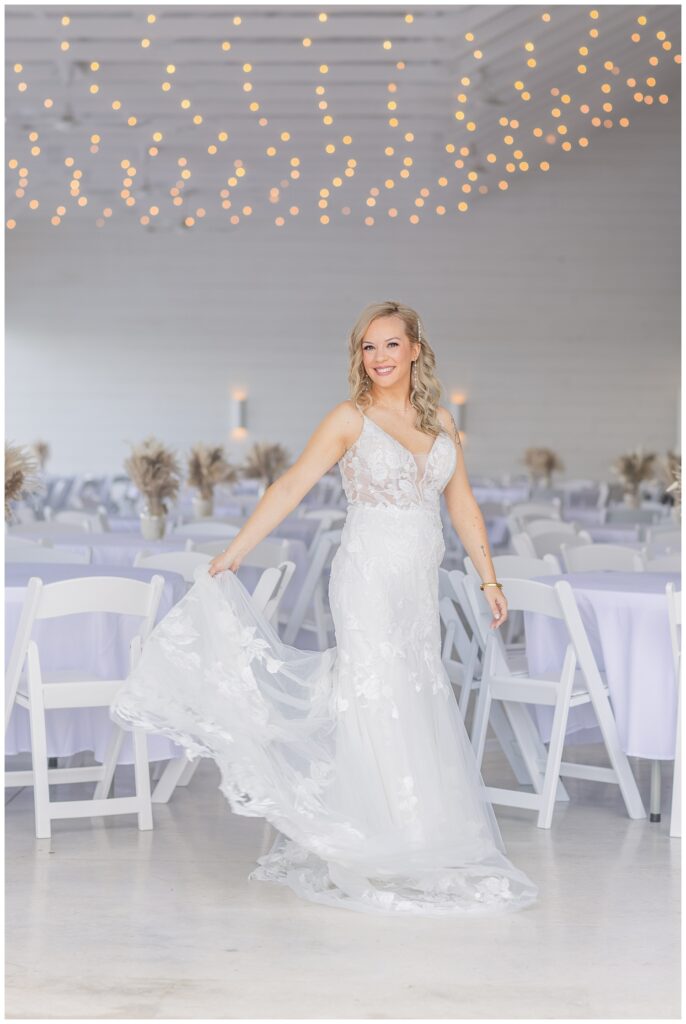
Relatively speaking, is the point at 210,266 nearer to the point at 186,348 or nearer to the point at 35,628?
the point at 186,348

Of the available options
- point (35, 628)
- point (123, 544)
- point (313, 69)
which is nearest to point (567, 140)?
point (313, 69)

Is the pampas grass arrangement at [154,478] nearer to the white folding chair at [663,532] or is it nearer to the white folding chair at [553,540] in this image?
the white folding chair at [553,540]

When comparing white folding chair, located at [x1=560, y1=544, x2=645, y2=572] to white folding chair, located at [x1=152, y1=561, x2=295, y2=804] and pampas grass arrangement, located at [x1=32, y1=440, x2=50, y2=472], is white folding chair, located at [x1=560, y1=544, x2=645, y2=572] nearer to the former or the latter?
white folding chair, located at [x1=152, y1=561, x2=295, y2=804]

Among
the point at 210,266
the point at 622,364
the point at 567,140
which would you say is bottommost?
the point at 622,364

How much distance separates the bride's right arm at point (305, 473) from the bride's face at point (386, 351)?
13 cm

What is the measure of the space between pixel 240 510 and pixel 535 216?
9.14m

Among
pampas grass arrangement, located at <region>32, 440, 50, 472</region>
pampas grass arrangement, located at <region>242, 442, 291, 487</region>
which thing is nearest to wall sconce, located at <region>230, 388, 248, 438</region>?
pampas grass arrangement, located at <region>32, 440, 50, 472</region>

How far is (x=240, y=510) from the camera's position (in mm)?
10172

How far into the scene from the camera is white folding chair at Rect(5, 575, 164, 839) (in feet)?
13.9

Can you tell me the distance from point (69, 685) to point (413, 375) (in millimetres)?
1461

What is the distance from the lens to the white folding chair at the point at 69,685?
4250mm

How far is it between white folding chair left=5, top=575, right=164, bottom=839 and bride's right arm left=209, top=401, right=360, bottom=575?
0.67m

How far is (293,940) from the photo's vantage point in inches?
131

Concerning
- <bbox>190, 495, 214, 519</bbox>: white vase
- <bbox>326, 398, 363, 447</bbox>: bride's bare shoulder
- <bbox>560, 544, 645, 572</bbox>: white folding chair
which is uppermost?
<bbox>326, 398, 363, 447</bbox>: bride's bare shoulder
